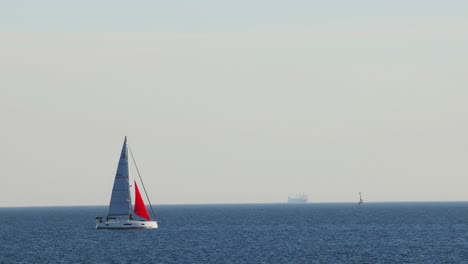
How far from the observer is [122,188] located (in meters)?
139

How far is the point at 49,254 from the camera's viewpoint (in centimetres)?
10600

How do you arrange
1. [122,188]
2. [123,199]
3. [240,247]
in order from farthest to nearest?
[123,199] < [122,188] < [240,247]

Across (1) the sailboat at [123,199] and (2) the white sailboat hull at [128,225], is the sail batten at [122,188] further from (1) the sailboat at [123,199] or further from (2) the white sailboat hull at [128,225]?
(2) the white sailboat hull at [128,225]

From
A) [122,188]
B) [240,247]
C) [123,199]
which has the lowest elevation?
[240,247]

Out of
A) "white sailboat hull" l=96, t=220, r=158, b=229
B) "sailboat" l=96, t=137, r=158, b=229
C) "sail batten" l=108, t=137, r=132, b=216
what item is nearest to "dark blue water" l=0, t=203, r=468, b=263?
A: "white sailboat hull" l=96, t=220, r=158, b=229

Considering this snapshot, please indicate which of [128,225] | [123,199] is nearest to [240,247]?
[123,199]

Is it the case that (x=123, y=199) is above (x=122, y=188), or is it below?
below

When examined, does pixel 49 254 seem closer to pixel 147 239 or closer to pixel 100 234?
pixel 147 239

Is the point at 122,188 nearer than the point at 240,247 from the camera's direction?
No

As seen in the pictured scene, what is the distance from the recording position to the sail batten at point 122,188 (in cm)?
13888

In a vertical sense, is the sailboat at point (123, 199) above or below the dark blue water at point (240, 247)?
above

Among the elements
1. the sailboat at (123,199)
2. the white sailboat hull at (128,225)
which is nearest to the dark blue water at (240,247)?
the white sailboat hull at (128,225)

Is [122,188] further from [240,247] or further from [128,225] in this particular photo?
[240,247]

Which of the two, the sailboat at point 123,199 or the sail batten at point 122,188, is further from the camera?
the sailboat at point 123,199
